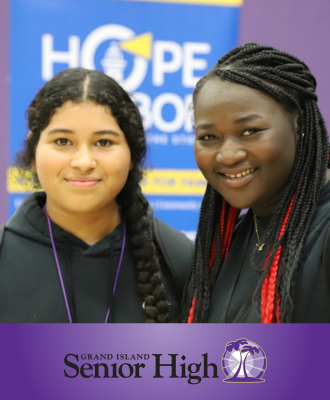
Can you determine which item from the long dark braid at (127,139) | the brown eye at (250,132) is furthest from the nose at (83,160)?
the brown eye at (250,132)

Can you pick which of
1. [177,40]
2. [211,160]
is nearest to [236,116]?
[211,160]

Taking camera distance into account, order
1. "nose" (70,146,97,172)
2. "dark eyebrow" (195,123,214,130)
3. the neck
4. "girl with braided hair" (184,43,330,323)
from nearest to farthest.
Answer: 1. "girl with braided hair" (184,43,330,323)
2. "dark eyebrow" (195,123,214,130)
3. "nose" (70,146,97,172)
4. the neck

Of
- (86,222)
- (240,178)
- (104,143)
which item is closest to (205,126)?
(240,178)

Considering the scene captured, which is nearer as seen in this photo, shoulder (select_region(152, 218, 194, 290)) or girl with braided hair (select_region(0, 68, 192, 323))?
girl with braided hair (select_region(0, 68, 192, 323))

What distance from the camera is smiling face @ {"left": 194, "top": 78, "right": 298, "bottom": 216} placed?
4.61ft

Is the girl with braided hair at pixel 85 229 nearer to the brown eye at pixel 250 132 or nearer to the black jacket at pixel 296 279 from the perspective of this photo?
the black jacket at pixel 296 279

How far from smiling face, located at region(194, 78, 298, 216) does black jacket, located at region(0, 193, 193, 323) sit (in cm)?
44

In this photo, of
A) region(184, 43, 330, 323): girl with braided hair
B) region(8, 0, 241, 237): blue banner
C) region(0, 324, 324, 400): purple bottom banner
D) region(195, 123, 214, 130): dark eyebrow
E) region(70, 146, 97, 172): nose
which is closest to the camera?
region(0, 324, 324, 400): purple bottom banner

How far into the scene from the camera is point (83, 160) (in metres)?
1.63

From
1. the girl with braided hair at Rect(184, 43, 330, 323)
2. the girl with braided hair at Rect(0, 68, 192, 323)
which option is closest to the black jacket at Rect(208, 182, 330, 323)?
the girl with braided hair at Rect(184, 43, 330, 323)

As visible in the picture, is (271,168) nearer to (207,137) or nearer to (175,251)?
(207,137)

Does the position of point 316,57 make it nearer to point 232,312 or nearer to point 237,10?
point 237,10

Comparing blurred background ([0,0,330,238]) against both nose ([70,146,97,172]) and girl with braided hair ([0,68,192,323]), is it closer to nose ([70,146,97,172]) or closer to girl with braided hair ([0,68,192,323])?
girl with braided hair ([0,68,192,323])

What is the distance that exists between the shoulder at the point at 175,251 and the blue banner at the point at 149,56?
1.01 m
